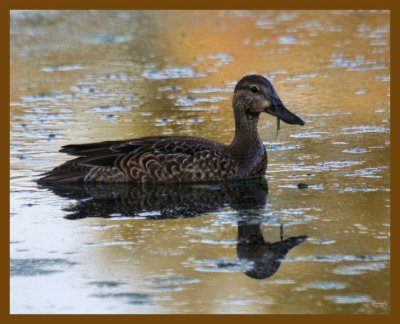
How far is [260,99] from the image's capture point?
1266cm

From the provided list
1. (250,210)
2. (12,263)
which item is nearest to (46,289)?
(12,263)

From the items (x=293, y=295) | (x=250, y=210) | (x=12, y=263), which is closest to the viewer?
(x=293, y=295)

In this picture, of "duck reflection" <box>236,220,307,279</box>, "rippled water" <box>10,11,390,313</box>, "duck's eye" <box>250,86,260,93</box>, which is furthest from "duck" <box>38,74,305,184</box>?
"duck reflection" <box>236,220,307,279</box>

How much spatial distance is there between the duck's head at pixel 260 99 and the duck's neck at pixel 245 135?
0.24 feet

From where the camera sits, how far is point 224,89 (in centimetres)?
1683

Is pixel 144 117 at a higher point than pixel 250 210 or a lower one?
higher

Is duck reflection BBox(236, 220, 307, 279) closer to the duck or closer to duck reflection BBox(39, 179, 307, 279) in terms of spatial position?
duck reflection BBox(39, 179, 307, 279)

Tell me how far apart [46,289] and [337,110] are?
762 centimetres

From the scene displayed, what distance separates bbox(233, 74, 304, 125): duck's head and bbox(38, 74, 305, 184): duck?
3 centimetres

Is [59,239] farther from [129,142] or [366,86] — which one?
[366,86]

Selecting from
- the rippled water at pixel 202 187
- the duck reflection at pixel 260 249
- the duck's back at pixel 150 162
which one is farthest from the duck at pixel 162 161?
the duck reflection at pixel 260 249

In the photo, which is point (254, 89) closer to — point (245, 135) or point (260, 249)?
point (245, 135)

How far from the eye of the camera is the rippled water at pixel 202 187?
8.44 metres

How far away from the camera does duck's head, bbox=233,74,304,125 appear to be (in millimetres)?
12594
